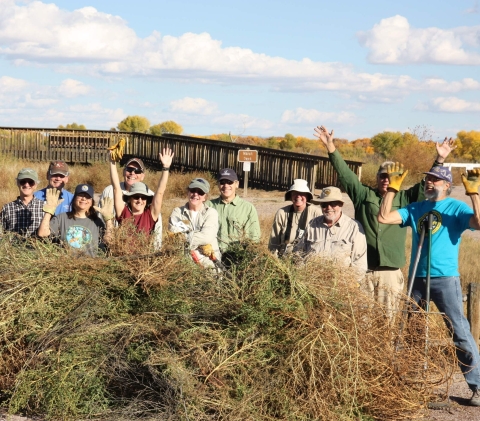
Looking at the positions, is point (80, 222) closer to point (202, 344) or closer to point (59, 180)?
point (59, 180)

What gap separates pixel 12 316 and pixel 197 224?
198cm

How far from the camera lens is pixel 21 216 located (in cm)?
800

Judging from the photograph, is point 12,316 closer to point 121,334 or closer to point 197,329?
point 121,334

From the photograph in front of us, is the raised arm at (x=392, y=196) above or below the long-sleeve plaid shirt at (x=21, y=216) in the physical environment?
above

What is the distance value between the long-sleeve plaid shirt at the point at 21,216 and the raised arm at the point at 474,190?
4.12m

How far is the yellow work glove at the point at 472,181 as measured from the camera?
629 cm

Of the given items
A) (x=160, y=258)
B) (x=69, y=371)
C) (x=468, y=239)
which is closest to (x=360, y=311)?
(x=160, y=258)

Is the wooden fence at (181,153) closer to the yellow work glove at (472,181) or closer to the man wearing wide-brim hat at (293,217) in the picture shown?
the man wearing wide-brim hat at (293,217)

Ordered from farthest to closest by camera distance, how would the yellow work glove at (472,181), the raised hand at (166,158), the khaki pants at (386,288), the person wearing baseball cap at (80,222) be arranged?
1. the raised hand at (166,158)
2. the person wearing baseball cap at (80,222)
3. the yellow work glove at (472,181)
4. the khaki pants at (386,288)

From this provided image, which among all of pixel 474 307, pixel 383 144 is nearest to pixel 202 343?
pixel 474 307

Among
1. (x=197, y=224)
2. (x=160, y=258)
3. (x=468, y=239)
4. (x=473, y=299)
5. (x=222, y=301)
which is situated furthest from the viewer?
(x=468, y=239)

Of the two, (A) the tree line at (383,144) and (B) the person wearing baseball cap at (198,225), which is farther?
(A) the tree line at (383,144)

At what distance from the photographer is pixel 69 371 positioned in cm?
558

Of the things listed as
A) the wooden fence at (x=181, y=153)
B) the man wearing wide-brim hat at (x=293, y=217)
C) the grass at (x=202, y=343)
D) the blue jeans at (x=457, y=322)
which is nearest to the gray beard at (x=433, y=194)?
the blue jeans at (x=457, y=322)
